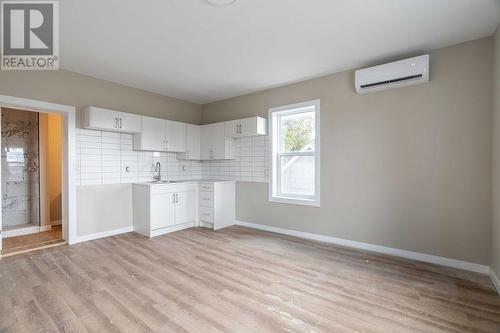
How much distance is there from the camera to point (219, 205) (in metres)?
4.62

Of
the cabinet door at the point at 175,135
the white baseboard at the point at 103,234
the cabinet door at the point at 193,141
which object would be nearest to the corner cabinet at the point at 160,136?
the cabinet door at the point at 175,135

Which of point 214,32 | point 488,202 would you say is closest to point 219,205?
point 214,32

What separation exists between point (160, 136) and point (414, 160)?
3.95 m

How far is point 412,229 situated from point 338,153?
135 cm

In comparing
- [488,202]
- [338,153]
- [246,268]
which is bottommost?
[246,268]

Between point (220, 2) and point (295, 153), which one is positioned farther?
point (295, 153)

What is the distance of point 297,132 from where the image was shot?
4.21 metres

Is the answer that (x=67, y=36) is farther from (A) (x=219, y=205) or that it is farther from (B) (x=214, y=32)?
(A) (x=219, y=205)

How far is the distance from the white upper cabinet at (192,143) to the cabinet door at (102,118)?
1.40m

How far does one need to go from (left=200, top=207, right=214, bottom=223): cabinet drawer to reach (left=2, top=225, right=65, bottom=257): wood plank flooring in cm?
218

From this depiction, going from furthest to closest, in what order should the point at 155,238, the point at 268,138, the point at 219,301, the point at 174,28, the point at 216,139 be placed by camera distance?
the point at 216,139 → the point at 268,138 → the point at 155,238 → the point at 174,28 → the point at 219,301

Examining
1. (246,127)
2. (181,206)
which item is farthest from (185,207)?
(246,127)

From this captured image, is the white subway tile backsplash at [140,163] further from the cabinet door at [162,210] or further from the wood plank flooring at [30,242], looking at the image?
the wood plank flooring at [30,242]

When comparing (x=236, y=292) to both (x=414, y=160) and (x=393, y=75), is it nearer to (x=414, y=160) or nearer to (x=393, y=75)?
(x=414, y=160)
